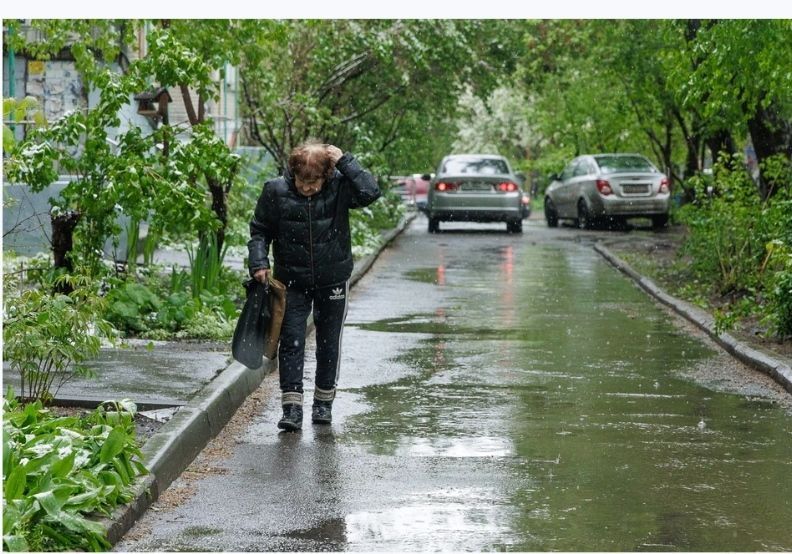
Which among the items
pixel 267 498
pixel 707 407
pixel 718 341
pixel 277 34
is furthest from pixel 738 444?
pixel 277 34

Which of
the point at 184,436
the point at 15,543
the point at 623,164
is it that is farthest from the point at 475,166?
the point at 15,543

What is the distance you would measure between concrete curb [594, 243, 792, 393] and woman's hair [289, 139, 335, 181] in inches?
143

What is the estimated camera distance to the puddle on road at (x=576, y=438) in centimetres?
605

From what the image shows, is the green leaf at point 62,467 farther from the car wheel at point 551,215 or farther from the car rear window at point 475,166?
the car wheel at point 551,215

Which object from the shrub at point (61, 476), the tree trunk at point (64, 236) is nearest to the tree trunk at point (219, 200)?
the tree trunk at point (64, 236)

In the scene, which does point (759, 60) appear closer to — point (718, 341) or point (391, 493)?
point (718, 341)

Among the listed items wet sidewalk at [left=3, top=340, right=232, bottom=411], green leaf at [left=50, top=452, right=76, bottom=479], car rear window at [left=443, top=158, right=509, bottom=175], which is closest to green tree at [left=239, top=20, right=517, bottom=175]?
car rear window at [left=443, top=158, right=509, bottom=175]

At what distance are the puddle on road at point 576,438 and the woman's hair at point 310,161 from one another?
150cm

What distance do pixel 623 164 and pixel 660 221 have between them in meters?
1.56

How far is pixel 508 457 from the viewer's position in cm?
764

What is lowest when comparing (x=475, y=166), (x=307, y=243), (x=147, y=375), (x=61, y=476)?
(x=147, y=375)

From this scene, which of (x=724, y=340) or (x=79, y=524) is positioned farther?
(x=724, y=340)

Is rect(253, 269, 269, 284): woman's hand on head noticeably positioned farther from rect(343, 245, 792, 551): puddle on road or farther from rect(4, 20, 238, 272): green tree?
rect(4, 20, 238, 272): green tree

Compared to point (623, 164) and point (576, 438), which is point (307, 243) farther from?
point (623, 164)
